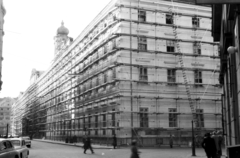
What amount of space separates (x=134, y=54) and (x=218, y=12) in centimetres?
1581

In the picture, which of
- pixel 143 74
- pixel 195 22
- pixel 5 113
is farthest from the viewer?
pixel 5 113

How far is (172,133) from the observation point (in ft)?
112

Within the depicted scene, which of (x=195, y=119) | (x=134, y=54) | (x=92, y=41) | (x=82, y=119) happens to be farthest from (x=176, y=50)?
(x=82, y=119)

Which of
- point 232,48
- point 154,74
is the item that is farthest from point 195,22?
point 232,48

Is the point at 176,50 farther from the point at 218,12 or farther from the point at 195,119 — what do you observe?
the point at 218,12

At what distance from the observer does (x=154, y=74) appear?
113 ft

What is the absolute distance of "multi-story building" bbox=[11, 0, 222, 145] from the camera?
109 feet

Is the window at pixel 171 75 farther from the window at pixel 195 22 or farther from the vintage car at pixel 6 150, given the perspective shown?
the vintage car at pixel 6 150

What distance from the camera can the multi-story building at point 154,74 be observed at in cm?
3338

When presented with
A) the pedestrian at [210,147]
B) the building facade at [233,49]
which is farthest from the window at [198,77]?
the pedestrian at [210,147]

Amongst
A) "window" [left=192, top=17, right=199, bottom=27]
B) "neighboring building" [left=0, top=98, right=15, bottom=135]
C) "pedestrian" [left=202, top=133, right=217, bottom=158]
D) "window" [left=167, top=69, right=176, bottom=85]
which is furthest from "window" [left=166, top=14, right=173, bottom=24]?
"neighboring building" [left=0, top=98, right=15, bottom=135]

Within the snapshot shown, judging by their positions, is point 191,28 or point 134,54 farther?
point 191,28

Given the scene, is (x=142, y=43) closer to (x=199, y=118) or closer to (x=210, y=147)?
(x=199, y=118)

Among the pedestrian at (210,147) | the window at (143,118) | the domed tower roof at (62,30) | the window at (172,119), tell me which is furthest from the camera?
the domed tower roof at (62,30)
